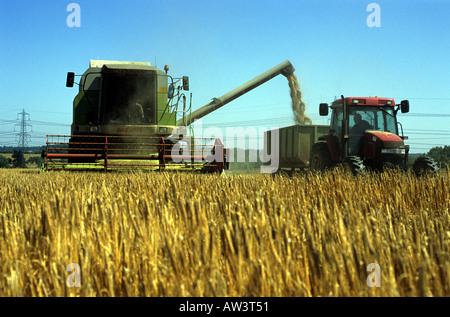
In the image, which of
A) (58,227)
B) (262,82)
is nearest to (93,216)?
(58,227)

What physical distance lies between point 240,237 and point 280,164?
52.6 feet

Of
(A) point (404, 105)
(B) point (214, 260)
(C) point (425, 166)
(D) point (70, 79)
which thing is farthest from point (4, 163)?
(B) point (214, 260)

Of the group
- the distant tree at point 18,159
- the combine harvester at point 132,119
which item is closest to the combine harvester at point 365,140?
the combine harvester at point 132,119

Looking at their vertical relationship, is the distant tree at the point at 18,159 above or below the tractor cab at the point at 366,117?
below

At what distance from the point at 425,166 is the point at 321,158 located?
2317mm

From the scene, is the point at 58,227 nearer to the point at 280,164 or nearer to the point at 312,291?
the point at 312,291

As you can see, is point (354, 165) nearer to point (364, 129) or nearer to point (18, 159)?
point (364, 129)

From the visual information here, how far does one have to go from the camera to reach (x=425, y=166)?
9398mm

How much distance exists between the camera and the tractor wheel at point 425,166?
30.0 ft

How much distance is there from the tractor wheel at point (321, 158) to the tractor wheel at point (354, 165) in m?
1.26

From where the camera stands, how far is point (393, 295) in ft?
5.49

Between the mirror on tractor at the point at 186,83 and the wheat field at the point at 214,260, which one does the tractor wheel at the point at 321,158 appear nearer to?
the mirror on tractor at the point at 186,83

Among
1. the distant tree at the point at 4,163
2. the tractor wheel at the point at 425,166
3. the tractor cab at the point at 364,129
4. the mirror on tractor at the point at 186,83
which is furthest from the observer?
the distant tree at the point at 4,163

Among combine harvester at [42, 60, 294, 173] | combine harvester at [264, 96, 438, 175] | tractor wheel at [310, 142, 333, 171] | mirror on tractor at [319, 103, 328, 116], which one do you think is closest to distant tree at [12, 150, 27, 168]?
combine harvester at [42, 60, 294, 173]
